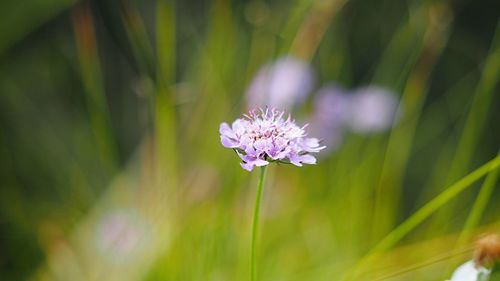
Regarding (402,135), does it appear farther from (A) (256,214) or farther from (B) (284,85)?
(A) (256,214)

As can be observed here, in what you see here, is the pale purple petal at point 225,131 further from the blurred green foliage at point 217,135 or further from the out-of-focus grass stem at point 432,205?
the blurred green foliage at point 217,135

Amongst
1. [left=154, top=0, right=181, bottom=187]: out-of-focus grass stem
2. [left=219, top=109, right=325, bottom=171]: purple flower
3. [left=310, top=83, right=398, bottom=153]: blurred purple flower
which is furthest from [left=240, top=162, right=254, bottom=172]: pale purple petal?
[left=310, top=83, right=398, bottom=153]: blurred purple flower

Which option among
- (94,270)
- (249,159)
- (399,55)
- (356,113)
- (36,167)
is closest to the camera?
(249,159)

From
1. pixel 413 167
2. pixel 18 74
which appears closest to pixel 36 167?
pixel 18 74

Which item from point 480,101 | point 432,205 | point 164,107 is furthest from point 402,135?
point 432,205

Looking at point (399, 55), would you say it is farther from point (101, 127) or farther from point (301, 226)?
point (101, 127)
